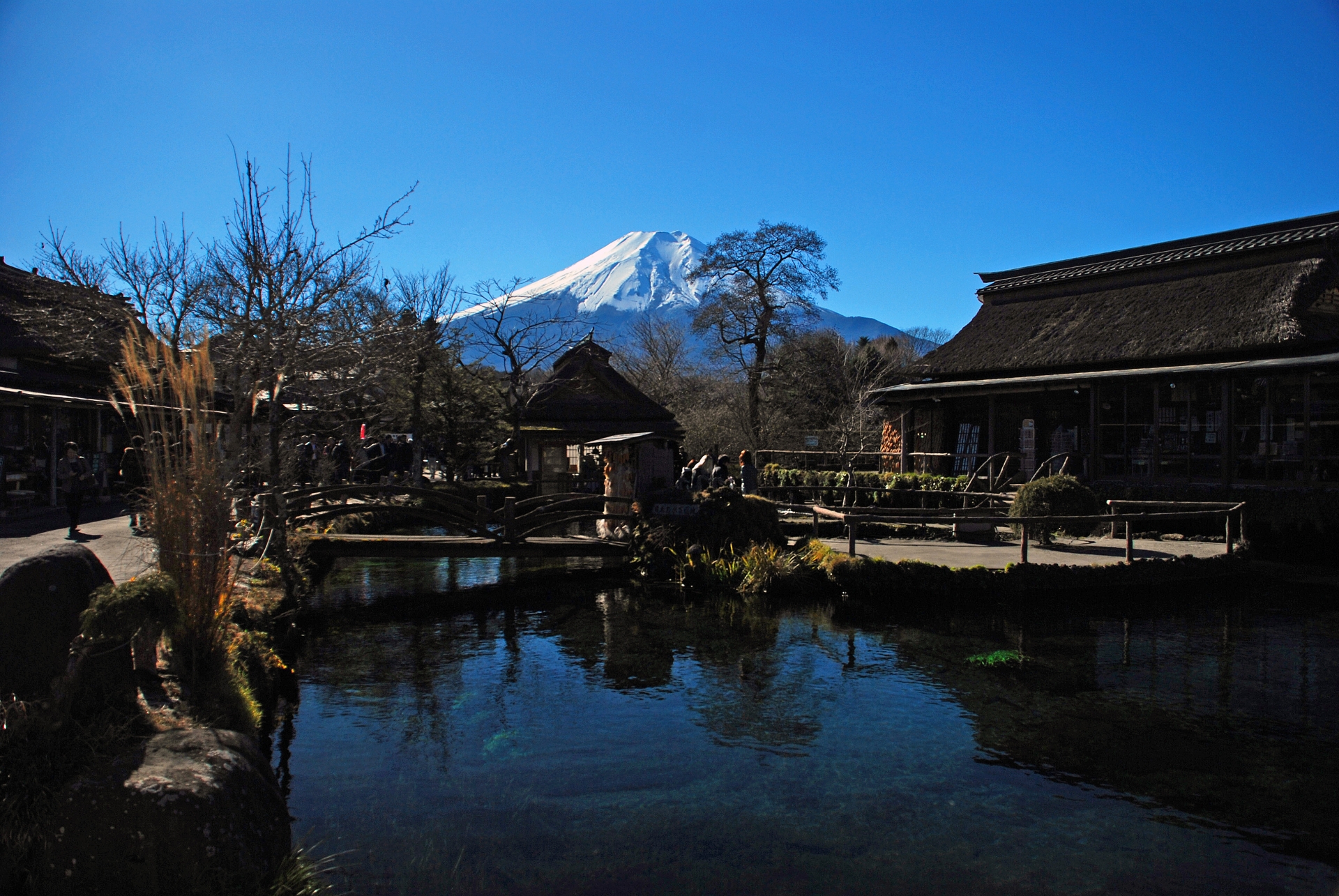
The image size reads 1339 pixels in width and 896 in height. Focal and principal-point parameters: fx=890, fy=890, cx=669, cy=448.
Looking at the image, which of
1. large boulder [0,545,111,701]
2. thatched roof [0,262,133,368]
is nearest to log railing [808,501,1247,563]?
large boulder [0,545,111,701]

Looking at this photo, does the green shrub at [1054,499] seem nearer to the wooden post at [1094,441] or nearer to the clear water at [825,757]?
the clear water at [825,757]

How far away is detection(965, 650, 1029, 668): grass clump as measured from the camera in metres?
9.57

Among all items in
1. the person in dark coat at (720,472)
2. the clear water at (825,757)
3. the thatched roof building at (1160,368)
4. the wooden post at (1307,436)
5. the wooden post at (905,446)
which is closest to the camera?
the clear water at (825,757)

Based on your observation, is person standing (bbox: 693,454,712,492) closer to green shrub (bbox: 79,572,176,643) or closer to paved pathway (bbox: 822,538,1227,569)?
paved pathway (bbox: 822,538,1227,569)

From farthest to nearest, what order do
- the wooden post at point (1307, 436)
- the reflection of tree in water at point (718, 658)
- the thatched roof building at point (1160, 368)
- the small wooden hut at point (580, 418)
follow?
the small wooden hut at point (580, 418) < the thatched roof building at point (1160, 368) < the wooden post at point (1307, 436) < the reflection of tree in water at point (718, 658)

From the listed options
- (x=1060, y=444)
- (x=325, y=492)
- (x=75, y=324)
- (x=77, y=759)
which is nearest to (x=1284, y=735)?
(x=77, y=759)

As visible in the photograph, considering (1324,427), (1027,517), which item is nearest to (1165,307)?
(1324,427)

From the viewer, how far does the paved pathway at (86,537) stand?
10.0 m

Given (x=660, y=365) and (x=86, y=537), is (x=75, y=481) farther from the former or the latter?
(x=660, y=365)

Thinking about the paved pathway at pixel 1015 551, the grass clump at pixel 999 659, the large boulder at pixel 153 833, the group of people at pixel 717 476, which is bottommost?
the grass clump at pixel 999 659

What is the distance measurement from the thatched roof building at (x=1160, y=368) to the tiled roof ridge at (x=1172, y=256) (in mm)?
54

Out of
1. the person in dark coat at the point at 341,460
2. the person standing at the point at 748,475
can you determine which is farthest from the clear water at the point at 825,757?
the person in dark coat at the point at 341,460

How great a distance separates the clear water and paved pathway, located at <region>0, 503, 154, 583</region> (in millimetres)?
2291

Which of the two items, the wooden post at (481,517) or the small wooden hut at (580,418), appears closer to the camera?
the wooden post at (481,517)
